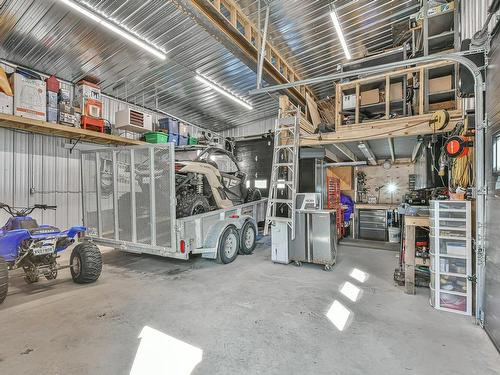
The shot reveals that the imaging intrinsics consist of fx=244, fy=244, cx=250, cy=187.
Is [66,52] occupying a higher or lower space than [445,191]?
higher

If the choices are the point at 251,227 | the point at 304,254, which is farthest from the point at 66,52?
the point at 304,254

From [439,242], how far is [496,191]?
0.98 meters

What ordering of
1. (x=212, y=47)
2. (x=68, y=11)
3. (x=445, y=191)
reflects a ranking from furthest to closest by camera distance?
(x=212, y=47), (x=68, y=11), (x=445, y=191)

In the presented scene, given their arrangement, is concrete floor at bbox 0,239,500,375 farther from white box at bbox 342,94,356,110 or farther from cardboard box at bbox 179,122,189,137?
cardboard box at bbox 179,122,189,137

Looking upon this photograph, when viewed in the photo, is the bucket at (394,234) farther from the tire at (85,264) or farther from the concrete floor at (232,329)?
the tire at (85,264)

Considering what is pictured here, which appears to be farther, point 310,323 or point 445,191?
point 445,191

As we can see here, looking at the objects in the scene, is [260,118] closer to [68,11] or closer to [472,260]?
[68,11]

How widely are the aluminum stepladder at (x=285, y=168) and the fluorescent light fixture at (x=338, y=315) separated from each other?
167 centimetres

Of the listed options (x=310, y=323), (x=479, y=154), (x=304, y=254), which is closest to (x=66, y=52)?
(x=304, y=254)

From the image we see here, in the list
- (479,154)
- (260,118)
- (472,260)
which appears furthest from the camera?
(260,118)

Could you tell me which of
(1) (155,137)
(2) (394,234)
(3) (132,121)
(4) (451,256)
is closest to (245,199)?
(1) (155,137)

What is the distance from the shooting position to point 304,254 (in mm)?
4762

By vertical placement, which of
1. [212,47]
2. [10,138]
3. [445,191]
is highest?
[212,47]

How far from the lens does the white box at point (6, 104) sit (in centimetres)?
454
